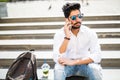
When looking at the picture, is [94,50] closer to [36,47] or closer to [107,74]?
[107,74]

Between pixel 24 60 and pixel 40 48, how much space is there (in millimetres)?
1644

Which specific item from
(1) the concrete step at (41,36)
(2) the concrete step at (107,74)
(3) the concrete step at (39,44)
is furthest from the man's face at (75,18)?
(1) the concrete step at (41,36)

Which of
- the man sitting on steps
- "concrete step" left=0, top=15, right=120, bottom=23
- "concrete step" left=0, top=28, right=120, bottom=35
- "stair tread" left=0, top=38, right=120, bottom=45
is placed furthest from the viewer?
"concrete step" left=0, top=15, right=120, bottom=23

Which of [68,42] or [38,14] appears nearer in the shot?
[68,42]

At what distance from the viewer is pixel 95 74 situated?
2041 mm

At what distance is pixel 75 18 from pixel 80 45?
1.09 ft

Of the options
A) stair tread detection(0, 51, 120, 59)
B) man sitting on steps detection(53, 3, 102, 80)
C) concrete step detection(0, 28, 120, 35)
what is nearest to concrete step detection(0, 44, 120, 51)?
stair tread detection(0, 51, 120, 59)

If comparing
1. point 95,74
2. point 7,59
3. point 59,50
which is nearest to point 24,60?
point 59,50

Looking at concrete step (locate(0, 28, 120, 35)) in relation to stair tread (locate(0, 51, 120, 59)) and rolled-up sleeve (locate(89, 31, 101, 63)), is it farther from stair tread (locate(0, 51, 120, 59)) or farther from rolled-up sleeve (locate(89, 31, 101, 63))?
rolled-up sleeve (locate(89, 31, 101, 63))

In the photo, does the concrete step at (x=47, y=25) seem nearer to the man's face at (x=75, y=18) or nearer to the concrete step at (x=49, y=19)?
the concrete step at (x=49, y=19)

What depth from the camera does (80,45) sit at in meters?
2.26

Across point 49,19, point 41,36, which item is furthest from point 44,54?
point 49,19

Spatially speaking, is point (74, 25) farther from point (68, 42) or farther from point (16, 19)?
point (16, 19)

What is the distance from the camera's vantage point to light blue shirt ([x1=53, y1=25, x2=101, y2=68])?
2186 mm
